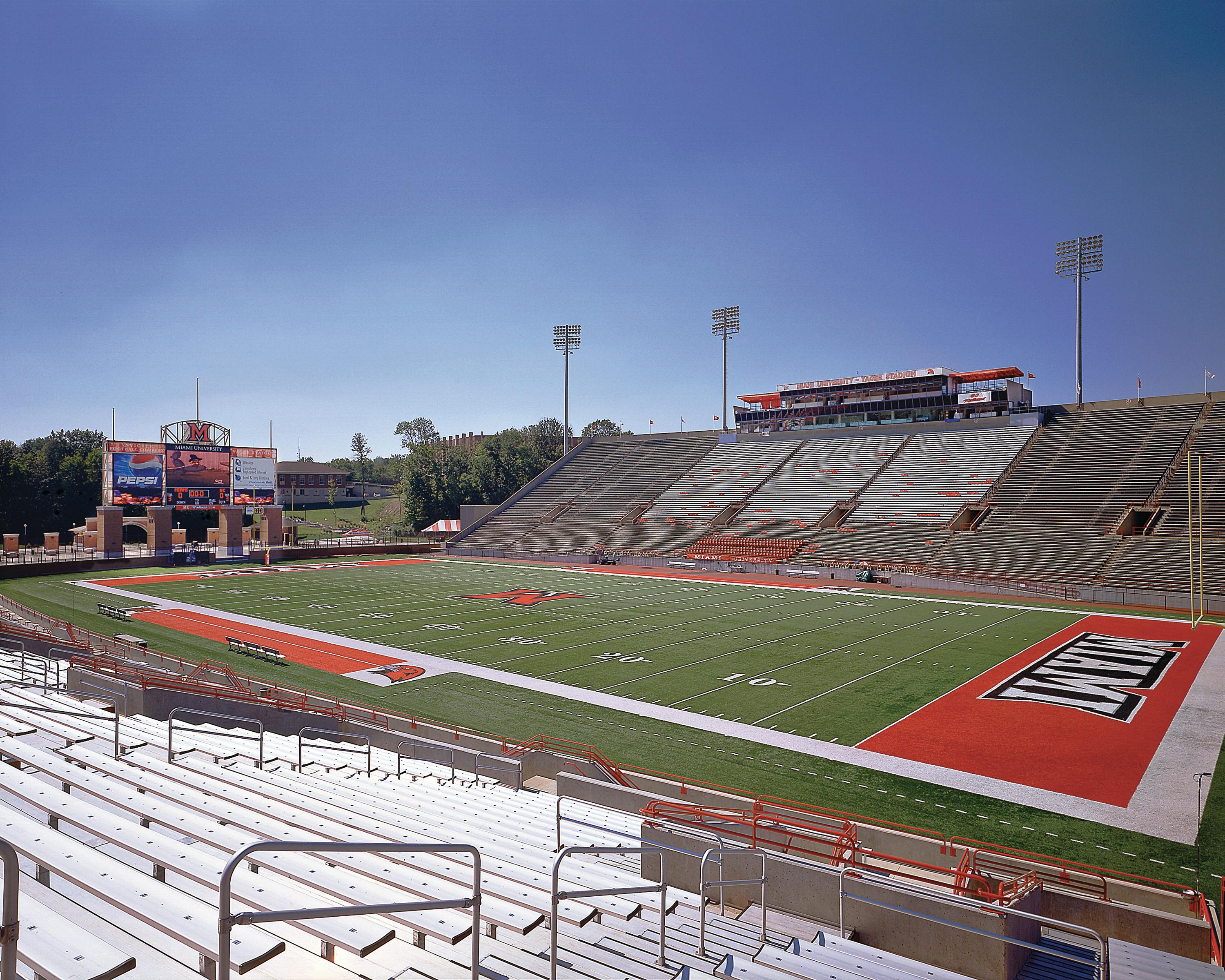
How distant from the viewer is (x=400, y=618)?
95.5ft

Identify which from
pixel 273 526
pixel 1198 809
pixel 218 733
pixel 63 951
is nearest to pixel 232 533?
pixel 273 526

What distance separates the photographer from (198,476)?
53344 millimetres

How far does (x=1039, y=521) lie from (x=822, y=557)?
12081 millimetres

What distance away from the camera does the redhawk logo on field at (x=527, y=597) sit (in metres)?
33.3

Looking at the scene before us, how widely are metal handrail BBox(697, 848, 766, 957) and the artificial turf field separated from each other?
545 centimetres

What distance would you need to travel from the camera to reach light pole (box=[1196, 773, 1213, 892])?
30.9 ft

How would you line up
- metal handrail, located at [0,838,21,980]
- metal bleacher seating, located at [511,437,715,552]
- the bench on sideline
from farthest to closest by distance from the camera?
metal bleacher seating, located at [511,437,715,552] < the bench on sideline < metal handrail, located at [0,838,21,980]

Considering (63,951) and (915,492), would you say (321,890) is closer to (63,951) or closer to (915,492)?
(63,951)

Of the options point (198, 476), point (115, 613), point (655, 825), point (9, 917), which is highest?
point (198, 476)

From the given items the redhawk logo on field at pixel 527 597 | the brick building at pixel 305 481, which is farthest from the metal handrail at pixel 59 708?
the brick building at pixel 305 481

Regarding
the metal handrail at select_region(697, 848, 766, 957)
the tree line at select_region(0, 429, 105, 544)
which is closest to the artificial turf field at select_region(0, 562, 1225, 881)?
the metal handrail at select_region(697, 848, 766, 957)

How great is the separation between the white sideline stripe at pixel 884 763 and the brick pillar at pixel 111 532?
38.8m

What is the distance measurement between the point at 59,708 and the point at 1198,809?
1668 centimetres

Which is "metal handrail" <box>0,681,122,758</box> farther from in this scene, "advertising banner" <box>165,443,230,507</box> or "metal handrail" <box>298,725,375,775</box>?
"advertising banner" <box>165,443,230,507</box>
